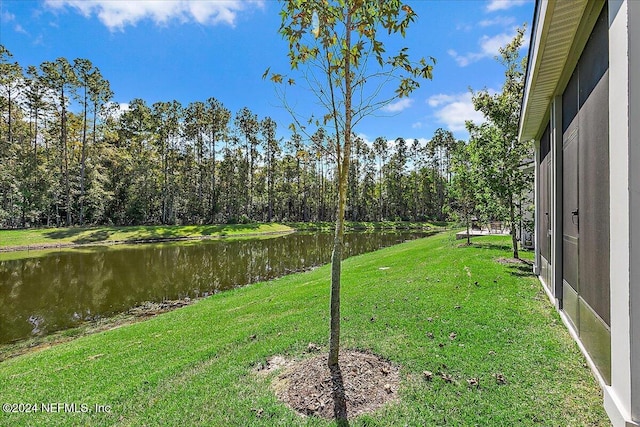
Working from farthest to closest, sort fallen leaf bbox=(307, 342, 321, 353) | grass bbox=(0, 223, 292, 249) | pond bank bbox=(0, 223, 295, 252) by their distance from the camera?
grass bbox=(0, 223, 292, 249) → pond bank bbox=(0, 223, 295, 252) → fallen leaf bbox=(307, 342, 321, 353)

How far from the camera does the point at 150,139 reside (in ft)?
130

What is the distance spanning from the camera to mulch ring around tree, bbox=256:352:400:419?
308 cm

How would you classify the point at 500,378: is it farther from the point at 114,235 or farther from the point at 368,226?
the point at 368,226

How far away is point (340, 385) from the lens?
340 cm

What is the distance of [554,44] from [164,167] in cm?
4085

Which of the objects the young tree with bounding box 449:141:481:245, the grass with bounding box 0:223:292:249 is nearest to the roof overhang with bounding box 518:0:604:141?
the young tree with bounding box 449:141:481:245

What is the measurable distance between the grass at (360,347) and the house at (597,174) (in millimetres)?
429

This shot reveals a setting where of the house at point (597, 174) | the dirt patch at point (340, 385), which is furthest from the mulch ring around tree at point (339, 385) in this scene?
the house at point (597, 174)

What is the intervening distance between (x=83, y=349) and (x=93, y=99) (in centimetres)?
3338

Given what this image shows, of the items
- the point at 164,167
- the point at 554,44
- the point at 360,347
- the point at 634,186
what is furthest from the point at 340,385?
the point at 164,167

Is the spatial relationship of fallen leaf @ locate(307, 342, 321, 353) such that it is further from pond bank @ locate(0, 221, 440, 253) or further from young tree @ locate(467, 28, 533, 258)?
pond bank @ locate(0, 221, 440, 253)

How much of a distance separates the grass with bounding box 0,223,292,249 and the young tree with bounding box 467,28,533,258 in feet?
87.9

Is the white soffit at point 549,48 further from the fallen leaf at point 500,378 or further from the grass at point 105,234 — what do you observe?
the grass at point 105,234

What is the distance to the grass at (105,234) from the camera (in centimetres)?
2317
